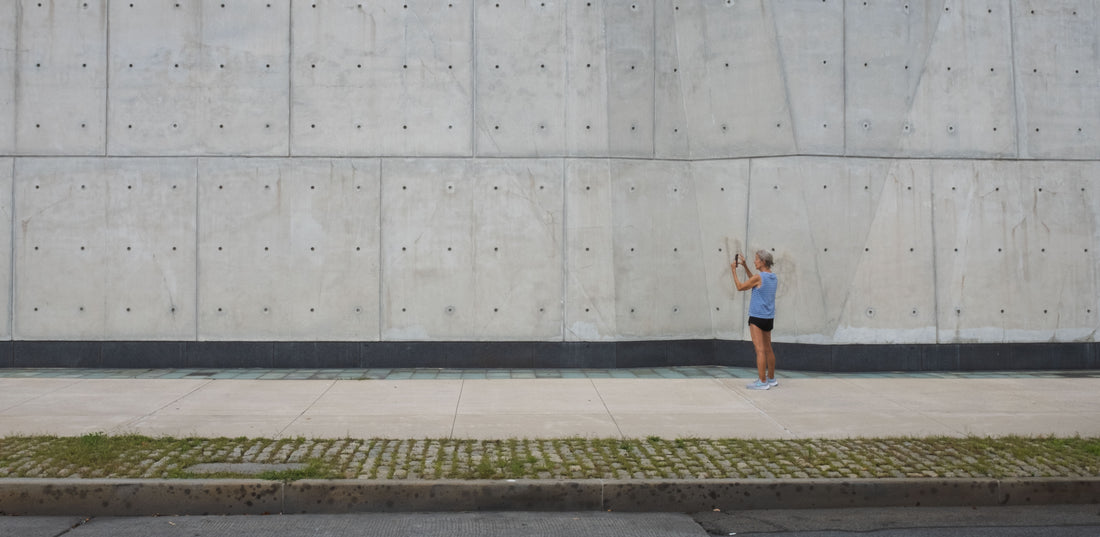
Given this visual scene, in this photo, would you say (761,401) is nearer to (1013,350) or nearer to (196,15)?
(1013,350)

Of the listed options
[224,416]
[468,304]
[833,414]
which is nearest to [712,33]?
[468,304]

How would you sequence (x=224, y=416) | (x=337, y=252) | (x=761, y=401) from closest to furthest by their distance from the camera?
(x=224, y=416)
(x=761, y=401)
(x=337, y=252)

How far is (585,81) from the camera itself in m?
10.9

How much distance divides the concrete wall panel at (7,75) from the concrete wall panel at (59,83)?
7 cm

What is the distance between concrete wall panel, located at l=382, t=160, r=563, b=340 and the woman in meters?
2.70

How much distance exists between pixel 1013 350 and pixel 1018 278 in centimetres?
96

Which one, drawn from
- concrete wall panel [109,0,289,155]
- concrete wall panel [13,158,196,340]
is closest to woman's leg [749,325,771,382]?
concrete wall panel [109,0,289,155]

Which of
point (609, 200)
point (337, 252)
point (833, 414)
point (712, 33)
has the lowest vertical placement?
point (833, 414)

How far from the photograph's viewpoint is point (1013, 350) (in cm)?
1073

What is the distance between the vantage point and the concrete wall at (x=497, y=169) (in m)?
10.6

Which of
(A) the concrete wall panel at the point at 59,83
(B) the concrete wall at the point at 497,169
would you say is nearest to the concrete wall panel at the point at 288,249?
(B) the concrete wall at the point at 497,169

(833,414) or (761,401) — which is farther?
(761,401)

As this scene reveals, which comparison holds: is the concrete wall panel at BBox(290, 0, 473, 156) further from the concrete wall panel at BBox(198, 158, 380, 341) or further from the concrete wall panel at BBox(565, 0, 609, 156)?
the concrete wall panel at BBox(565, 0, 609, 156)

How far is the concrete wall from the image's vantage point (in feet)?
34.8
